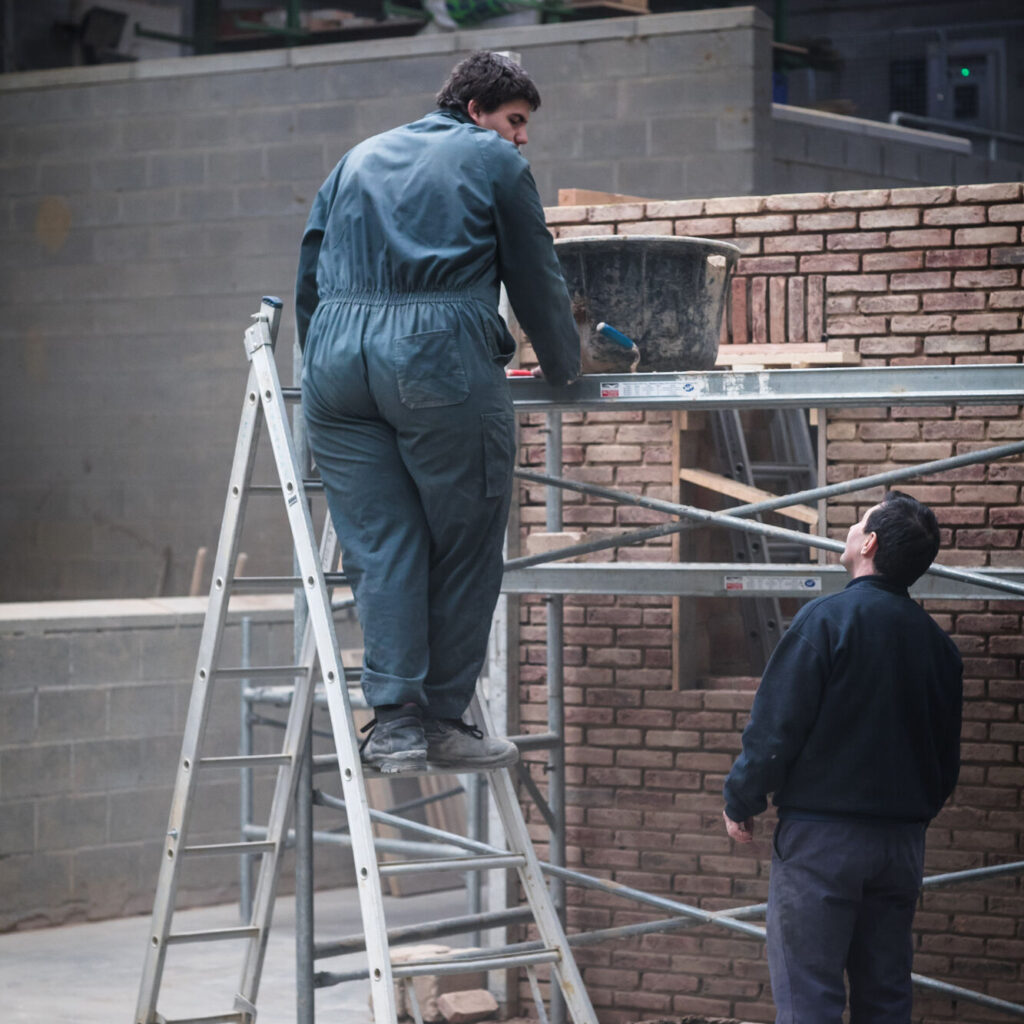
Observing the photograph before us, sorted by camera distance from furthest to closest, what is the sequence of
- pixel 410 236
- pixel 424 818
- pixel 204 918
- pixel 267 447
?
pixel 267 447
pixel 424 818
pixel 204 918
pixel 410 236

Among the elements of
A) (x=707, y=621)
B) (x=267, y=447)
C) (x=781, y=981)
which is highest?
(x=267, y=447)

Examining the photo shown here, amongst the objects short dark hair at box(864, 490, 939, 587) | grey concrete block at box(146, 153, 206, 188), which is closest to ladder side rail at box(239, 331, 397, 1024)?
short dark hair at box(864, 490, 939, 587)

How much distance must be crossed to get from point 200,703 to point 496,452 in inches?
46.0

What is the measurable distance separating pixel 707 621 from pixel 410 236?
3234 mm

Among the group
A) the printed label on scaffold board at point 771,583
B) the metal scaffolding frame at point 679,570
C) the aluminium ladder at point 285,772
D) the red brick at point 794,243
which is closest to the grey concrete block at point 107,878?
the metal scaffolding frame at point 679,570

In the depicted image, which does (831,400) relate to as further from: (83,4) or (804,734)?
(83,4)

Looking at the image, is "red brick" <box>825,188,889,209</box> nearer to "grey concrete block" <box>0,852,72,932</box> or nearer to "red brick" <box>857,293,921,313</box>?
"red brick" <box>857,293,921,313</box>

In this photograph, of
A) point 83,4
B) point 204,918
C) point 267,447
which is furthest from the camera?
point 83,4

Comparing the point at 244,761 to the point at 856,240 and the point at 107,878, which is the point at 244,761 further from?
the point at 107,878

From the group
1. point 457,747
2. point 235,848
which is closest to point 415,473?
point 457,747

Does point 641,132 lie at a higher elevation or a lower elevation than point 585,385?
higher

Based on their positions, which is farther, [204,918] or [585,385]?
[204,918]

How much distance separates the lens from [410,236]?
3885mm

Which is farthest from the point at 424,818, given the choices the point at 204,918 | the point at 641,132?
the point at 641,132
